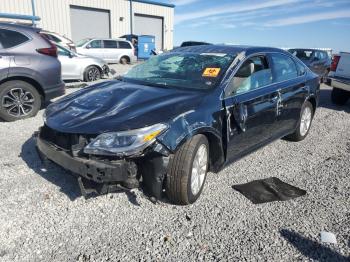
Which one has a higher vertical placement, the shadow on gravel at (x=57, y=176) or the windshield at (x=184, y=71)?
the windshield at (x=184, y=71)

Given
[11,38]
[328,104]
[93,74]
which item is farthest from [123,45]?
[11,38]

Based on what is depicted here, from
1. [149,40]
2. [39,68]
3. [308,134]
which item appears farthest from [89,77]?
[149,40]

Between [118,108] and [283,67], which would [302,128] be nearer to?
[283,67]

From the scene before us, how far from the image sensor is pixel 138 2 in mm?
28906

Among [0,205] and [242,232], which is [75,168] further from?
[242,232]

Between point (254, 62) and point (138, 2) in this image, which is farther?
point (138, 2)

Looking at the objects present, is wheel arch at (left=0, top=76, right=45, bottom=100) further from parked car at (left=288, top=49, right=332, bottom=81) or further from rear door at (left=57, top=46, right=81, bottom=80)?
parked car at (left=288, top=49, right=332, bottom=81)

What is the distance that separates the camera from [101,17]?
26750 millimetres

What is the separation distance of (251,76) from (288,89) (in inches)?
39.5

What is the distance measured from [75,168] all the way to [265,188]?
2157 millimetres

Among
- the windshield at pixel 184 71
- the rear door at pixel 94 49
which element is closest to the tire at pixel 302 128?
the windshield at pixel 184 71

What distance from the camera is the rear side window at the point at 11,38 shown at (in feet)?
19.3

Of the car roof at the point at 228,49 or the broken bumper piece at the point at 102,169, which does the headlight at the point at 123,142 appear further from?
the car roof at the point at 228,49

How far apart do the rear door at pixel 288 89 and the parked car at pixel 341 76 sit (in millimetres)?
3655
